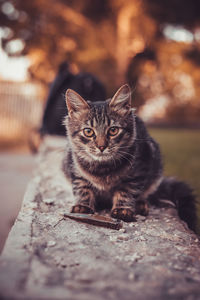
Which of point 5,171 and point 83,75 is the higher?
point 83,75

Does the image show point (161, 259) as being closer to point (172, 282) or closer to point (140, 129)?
point (172, 282)

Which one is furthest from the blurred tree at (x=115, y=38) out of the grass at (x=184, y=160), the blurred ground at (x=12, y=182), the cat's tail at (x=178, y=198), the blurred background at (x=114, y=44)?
the cat's tail at (x=178, y=198)

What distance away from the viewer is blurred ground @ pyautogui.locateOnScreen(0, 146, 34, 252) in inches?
132

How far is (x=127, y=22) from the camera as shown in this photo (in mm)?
6988

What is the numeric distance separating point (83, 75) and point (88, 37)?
419 cm

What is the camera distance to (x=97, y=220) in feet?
4.94

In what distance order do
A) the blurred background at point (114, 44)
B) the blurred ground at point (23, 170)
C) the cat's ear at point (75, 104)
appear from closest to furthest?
the cat's ear at point (75, 104) → the blurred ground at point (23, 170) → the blurred background at point (114, 44)

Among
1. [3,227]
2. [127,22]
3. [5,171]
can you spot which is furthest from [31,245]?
[127,22]

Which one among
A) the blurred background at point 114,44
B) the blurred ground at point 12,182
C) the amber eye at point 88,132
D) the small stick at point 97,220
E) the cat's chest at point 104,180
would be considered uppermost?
the blurred background at point 114,44

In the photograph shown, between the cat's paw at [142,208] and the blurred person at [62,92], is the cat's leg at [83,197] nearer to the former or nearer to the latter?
the cat's paw at [142,208]

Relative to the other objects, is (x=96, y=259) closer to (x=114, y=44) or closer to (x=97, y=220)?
(x=97, y=220)

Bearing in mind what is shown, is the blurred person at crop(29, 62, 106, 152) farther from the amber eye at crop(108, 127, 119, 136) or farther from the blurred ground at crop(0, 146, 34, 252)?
the amber eye at crop(108, 127, 119, 136)

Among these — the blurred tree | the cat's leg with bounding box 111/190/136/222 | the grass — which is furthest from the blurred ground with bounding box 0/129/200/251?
the blurred tree

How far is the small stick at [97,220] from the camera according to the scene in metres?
1.48
